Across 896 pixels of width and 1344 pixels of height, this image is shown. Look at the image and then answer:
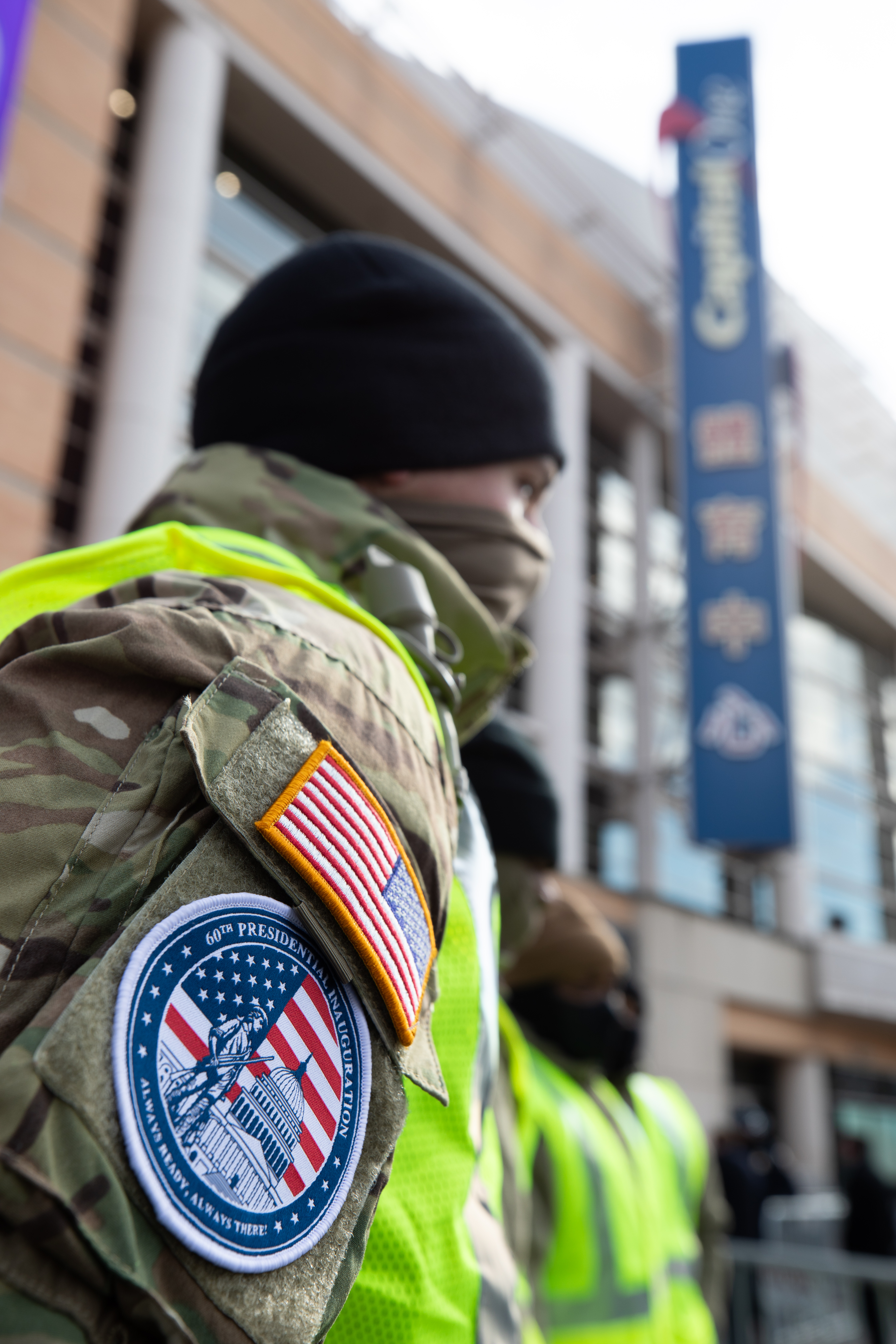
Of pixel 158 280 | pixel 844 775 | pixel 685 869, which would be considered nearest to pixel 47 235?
pixel 158 280

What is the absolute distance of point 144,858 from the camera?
0.54 metres

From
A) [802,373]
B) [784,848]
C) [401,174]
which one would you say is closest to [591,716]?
[784,848]

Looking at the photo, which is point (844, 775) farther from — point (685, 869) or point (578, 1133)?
point (578, 1133)

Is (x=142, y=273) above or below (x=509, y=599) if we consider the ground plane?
above

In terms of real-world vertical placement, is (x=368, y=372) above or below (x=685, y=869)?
above

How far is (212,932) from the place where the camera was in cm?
51

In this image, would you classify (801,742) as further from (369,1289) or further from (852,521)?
(369,1289)

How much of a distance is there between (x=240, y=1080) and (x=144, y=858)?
12cm

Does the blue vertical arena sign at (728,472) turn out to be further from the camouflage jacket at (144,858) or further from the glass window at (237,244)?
the camouflage jacket at (144,858)

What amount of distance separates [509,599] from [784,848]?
9720mm

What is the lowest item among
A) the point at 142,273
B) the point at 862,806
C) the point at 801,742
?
the point at 862,806

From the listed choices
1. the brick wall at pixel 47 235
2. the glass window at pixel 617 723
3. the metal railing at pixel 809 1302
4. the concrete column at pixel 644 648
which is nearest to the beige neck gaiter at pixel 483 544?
the metal railing at pixel 809 1302

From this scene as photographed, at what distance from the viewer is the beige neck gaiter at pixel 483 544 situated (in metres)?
1.19

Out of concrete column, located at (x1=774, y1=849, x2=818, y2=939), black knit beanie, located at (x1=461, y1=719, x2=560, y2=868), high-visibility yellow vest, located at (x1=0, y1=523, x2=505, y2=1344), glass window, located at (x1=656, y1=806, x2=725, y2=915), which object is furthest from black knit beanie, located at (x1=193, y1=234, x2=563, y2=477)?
concrete column, located at (x1=774, y1=849, x2=818, y2=939)
